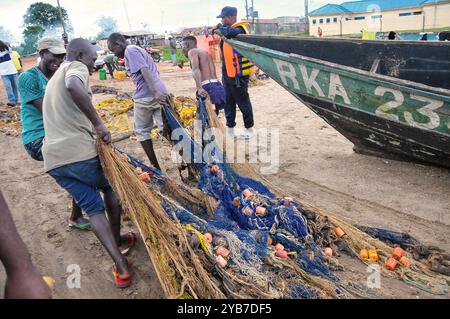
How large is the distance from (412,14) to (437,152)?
37.1 m

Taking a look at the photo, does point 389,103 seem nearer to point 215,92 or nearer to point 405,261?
point 405,261

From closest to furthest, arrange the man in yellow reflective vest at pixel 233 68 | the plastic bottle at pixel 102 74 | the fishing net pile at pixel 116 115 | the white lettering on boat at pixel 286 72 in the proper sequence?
the white lettering on boat at pixel 286 72, the man in yellow reflective vest at pixel 233 68, the fishing net pile at pixel 116 115, the plastic bottle at pixel 102 74

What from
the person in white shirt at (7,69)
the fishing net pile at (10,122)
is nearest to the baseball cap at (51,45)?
the fishing net pile at (10,122)

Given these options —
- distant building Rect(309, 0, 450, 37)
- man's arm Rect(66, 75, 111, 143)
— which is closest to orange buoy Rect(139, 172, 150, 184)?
man's arm Rect(66, 75, 111, 143)

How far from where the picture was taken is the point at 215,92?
218 inches

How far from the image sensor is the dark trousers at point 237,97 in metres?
5.75

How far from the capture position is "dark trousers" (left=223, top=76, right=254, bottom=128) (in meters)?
5.75

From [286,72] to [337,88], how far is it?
762 millimetres

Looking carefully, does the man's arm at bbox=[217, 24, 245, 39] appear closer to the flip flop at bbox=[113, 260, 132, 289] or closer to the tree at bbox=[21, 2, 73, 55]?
the flip flop at bbox=[113, 260, 132, 289]

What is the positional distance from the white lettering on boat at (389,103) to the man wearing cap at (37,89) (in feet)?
10.2

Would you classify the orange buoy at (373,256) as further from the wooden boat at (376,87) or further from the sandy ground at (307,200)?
the wooden boat at (376,87)

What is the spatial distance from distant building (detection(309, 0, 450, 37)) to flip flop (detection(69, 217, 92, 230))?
3579cm
